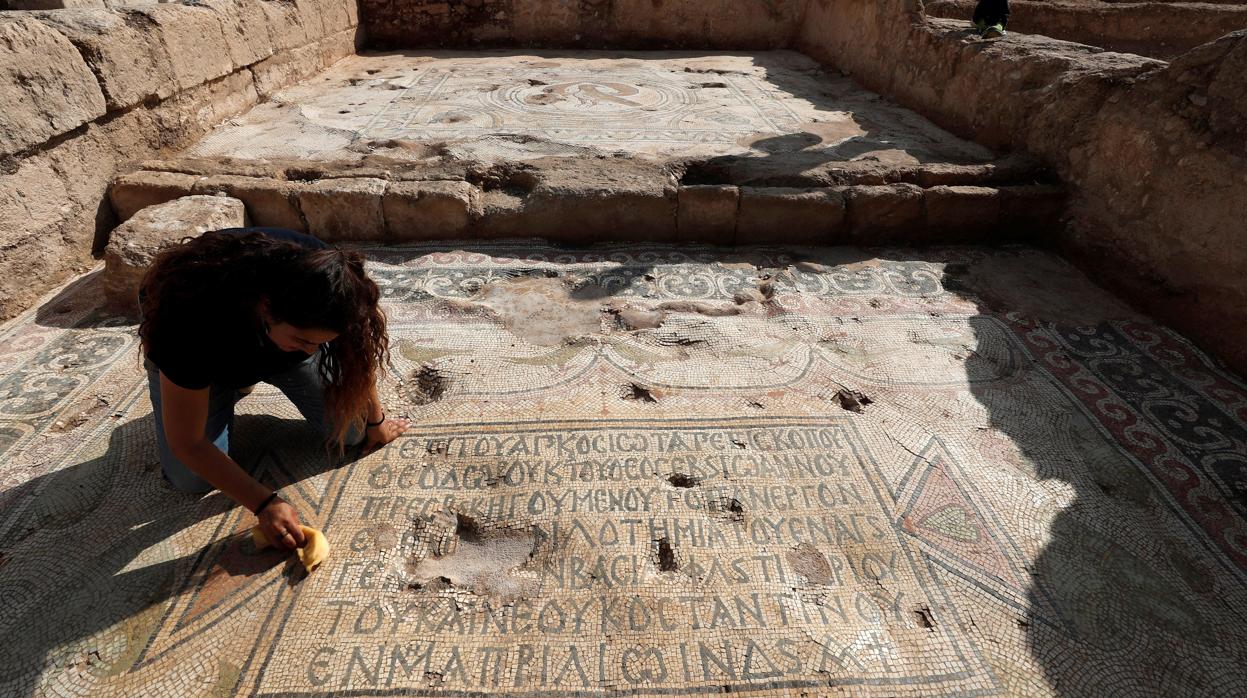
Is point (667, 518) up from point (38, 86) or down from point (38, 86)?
down

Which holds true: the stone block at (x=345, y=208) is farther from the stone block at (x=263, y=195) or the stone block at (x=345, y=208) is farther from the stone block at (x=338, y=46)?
the stone block at (x=338, y=46)

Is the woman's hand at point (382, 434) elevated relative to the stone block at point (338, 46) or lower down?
lower down

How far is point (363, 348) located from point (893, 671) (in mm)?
1632

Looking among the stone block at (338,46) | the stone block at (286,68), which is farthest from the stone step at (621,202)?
the stone block at (338,46)

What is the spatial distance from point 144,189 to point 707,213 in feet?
→ 10.5

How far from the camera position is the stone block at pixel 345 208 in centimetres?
358

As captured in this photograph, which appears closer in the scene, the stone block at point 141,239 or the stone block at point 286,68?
the stone block at point 141,239

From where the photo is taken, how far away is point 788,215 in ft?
12.3

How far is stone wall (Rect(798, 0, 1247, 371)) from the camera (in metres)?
2.85

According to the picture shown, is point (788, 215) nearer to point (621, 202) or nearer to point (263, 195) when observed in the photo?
point (621, 202)

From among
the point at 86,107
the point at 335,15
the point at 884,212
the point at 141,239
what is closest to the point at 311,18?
the point at 335,15

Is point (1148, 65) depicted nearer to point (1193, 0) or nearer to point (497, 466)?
point (497, 466)

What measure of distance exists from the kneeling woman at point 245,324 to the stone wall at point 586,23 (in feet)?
25.2

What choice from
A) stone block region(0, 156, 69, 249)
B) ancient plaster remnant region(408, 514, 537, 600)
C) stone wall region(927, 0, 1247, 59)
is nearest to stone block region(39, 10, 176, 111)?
stone block region(0, 156, 69, 249)
